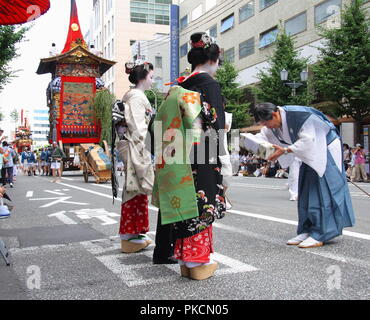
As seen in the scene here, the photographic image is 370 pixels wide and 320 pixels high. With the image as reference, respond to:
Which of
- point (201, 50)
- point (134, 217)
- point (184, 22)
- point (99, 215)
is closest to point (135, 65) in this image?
point (201, 50)

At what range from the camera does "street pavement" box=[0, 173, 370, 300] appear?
288 cm

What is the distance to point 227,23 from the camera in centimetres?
3316

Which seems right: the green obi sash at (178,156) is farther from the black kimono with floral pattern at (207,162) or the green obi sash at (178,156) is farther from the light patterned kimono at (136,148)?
the light patterned kimono at (136,148)

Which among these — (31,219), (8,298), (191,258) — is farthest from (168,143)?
(31,219)

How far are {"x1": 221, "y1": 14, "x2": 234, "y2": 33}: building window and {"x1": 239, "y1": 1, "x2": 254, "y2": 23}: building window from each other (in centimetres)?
132

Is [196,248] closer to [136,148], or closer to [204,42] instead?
[136,148]

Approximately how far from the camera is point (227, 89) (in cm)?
2673

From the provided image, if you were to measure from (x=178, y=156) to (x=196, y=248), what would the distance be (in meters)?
0.70

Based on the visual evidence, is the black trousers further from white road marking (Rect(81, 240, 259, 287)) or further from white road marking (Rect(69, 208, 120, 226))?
white road marking (Rect(69, 208, 120, 226))

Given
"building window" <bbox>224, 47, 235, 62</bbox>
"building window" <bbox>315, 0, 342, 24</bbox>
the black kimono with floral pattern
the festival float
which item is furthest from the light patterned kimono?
"building window" <bbox>224, 47, 235, 62</bbox>

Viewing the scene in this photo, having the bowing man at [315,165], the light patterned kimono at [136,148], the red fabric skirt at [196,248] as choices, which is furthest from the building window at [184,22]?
the red fabric skirt at [196,248]

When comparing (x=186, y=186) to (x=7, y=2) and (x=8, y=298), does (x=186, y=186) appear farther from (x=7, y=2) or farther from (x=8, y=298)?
(x=7, y=2)

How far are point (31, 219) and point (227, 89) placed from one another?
21.3m

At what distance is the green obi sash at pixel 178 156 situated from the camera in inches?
121
